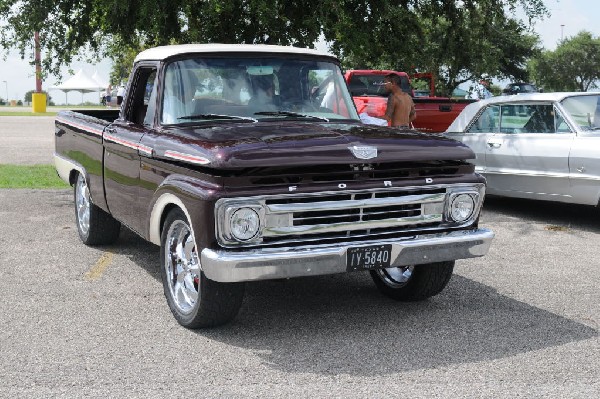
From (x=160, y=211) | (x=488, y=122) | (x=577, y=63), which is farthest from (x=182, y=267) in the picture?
(x=577, y=63)

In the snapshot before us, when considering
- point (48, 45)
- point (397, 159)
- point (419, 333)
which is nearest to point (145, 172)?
point (397, 159)

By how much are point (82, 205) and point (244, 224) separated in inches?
150

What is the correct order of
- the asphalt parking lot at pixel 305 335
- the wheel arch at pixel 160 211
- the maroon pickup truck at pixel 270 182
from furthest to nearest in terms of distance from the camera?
1. the wheel arch at pixel 160 211
2. the maroon pickup truck at pixel 270 182
3. the asphalt parking lot at pixel 305 335

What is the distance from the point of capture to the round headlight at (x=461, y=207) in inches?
218

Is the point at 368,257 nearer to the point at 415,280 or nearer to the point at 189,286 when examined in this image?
the point at 415,280

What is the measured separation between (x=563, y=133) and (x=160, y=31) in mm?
5965

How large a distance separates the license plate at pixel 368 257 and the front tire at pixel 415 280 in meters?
0.85

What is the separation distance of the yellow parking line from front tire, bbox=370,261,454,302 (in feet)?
7.81

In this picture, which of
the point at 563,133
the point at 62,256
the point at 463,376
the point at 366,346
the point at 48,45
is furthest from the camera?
the point at 48,45

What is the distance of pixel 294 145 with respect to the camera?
4.98 m

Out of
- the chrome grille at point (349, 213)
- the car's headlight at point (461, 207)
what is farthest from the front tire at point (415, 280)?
the chrome grille at point (349, 213)

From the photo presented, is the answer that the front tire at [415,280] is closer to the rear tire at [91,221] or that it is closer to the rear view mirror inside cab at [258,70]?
the rear view mirror inside cab at [258,70]

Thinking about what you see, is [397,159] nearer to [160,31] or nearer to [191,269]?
[191,269]

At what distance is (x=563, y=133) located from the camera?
9625 millimetres
